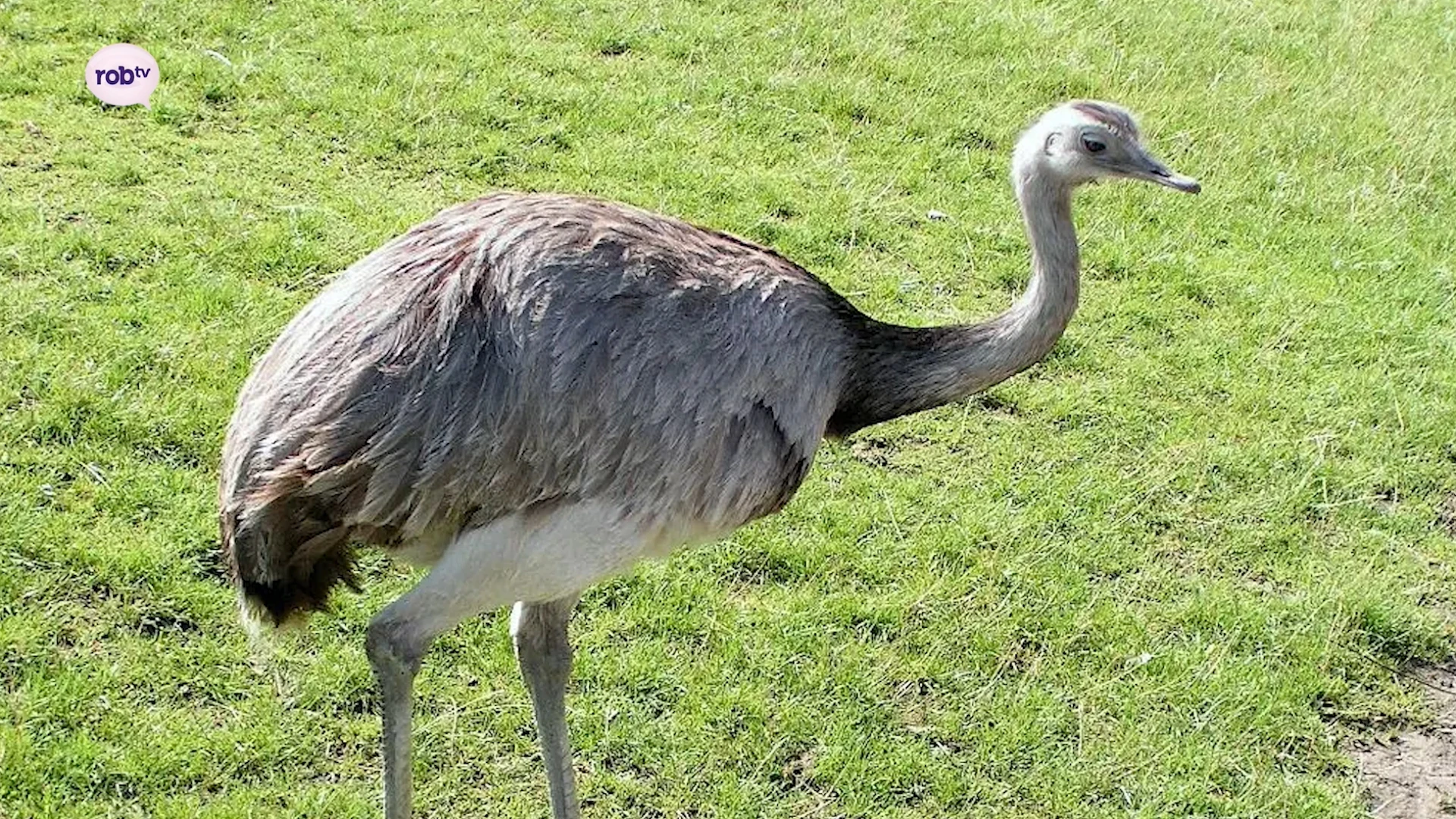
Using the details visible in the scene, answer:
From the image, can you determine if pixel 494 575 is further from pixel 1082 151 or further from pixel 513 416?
pixel 1082 151

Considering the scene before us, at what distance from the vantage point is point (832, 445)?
4812 mm

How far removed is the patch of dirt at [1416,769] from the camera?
3836 mm

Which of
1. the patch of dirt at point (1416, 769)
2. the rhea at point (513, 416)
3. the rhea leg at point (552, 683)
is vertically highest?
the rhea at point (513, 416)

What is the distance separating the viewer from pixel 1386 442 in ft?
17.0

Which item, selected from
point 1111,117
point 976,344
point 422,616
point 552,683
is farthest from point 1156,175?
point 422,616

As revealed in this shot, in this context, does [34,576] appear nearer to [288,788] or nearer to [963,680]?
[288,788]

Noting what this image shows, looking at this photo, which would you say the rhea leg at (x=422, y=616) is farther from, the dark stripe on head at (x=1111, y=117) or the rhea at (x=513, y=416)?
the dark stripe on head at (x=1111, y=117)

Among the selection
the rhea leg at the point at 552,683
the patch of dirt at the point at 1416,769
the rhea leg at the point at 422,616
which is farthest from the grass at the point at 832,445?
the rhea leg at the point at 422,616

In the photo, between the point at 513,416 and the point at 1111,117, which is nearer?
the point at 513,416

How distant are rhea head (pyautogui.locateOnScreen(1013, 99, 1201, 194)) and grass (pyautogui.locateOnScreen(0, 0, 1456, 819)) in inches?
51.6

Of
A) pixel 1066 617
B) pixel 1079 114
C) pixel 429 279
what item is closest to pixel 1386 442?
pixel 1066 617

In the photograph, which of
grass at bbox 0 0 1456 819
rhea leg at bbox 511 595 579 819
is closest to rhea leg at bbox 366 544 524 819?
rhea leg at bbox 511 595 579 819

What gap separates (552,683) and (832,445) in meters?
1.66

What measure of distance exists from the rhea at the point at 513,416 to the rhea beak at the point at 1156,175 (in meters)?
0.80
